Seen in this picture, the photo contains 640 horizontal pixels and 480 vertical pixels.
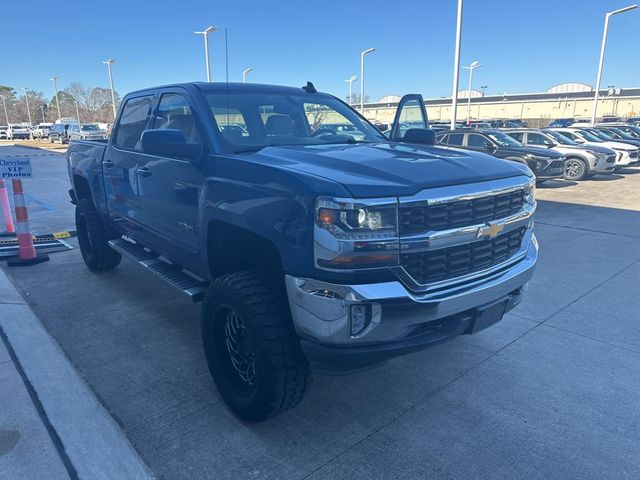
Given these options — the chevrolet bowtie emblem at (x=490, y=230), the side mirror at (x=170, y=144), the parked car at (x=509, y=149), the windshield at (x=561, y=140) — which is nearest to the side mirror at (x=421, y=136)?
the chevrolet bowtie emblem at (x=490, y=230)

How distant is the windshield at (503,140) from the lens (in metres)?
13.8

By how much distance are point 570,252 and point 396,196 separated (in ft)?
17.4

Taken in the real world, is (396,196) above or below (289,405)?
above

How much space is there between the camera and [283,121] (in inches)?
148

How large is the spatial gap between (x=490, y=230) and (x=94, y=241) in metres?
4.46

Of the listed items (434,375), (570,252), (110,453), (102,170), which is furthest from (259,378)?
(570,252)

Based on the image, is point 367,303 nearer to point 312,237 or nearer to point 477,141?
point 312,237

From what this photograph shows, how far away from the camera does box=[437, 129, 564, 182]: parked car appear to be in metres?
13.2

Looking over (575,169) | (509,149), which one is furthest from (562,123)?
(509,149)

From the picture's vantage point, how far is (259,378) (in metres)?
2.65

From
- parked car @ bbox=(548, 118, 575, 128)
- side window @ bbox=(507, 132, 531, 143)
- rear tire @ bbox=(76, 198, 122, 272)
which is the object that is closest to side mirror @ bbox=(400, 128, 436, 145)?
rear tire @ bbox=(76, 198, 122, 272)

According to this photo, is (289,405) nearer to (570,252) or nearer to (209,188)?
(209,188)

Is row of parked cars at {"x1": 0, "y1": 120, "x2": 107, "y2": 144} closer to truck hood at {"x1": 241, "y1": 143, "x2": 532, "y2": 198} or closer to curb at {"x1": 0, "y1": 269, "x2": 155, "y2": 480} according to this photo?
curb at {"x1": 0, "y1": 269, "x2": 155, "y2": 480}

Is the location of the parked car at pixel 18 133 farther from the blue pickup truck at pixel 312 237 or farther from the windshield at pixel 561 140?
the blue pickup truck at pixel 312 237
